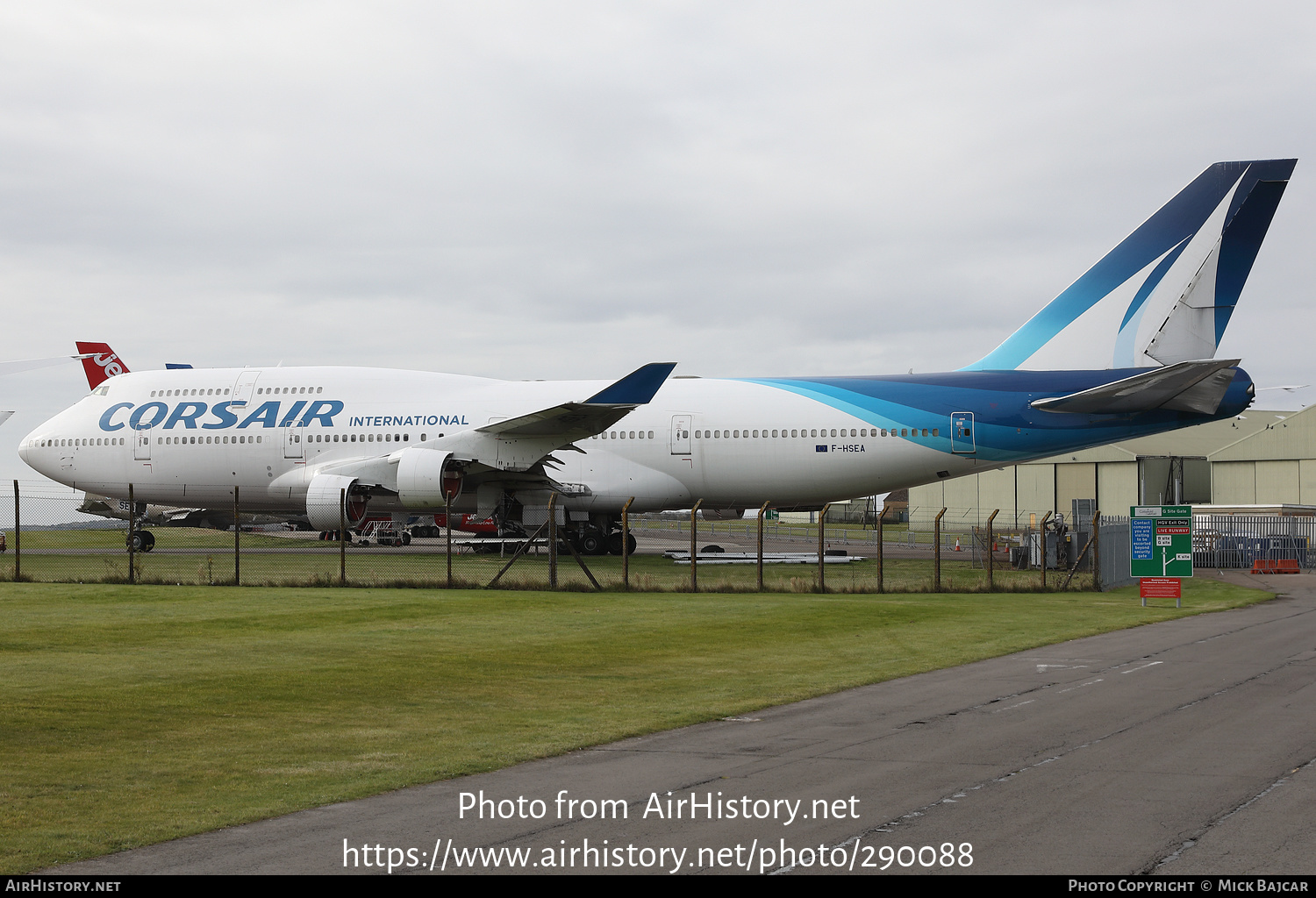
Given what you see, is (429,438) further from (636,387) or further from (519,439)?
(636,387)

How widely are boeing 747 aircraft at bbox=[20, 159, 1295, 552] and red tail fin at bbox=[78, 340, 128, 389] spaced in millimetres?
10441

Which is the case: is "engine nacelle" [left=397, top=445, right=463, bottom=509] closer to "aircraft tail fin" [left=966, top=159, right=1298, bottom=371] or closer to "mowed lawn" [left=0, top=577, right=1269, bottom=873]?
"mowed lawn" [left=0, top=577, right=1269, bottom=873]

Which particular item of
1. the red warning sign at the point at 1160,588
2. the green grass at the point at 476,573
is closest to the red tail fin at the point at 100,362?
the green grass at the point at 476,573

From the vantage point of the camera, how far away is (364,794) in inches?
264

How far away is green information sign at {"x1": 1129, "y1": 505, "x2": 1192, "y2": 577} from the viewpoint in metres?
21.1

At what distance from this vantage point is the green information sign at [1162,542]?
2109 centimetres

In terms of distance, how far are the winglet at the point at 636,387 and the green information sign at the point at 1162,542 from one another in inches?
375

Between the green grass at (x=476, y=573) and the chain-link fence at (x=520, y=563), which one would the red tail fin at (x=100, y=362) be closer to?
the chain-link fence at (x=520, y=563)

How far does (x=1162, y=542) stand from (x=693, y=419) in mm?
11519

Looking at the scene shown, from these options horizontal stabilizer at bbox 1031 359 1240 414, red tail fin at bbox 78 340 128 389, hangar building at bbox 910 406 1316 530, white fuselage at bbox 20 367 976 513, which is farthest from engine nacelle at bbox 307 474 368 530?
hangar building at bbox 910 406 1316 530

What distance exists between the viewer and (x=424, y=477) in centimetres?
2684
